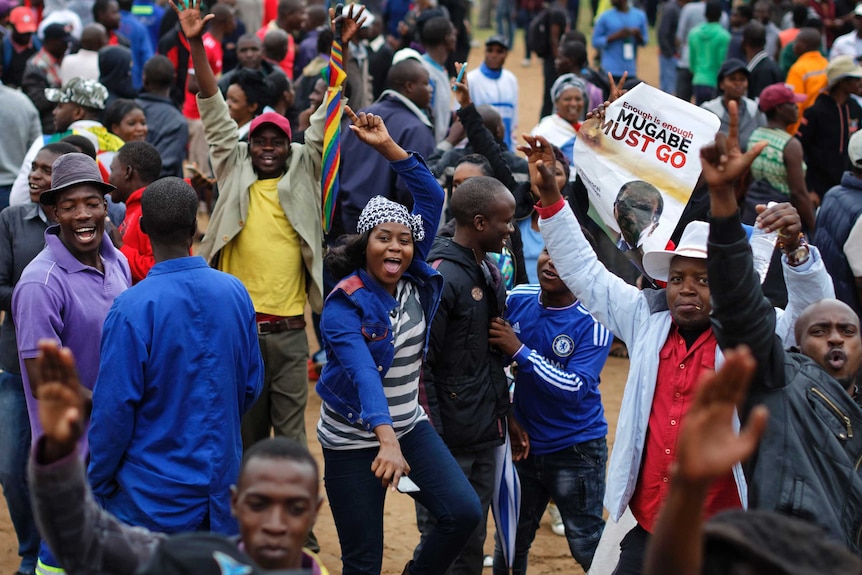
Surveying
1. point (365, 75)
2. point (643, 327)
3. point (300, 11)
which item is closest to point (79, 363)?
point (643, 327)

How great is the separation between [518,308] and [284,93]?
4186mm

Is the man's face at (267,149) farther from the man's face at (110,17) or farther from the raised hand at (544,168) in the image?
the man's face at (110,17)

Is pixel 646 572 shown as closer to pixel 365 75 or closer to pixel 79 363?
pixel 79 363

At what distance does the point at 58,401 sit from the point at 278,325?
11.4ft

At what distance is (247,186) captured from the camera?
6.12 meters

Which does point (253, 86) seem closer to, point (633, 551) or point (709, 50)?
point (633, 551)

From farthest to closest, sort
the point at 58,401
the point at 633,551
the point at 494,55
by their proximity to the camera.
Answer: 1. the point at 494,55
2. the point at 633,551
3. the point at 58,401

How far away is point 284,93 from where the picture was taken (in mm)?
9086

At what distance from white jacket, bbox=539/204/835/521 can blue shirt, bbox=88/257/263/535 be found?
1401mm

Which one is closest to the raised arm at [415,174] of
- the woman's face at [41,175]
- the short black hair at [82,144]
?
the woman's face at [41,175]

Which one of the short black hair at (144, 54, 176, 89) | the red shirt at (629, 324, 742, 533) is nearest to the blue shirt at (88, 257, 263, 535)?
the red shirt at (629, 324, 742, 533)

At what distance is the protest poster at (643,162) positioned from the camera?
4590mm

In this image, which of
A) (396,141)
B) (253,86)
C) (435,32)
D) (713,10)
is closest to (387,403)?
(396,141)

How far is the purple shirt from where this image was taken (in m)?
4.57
